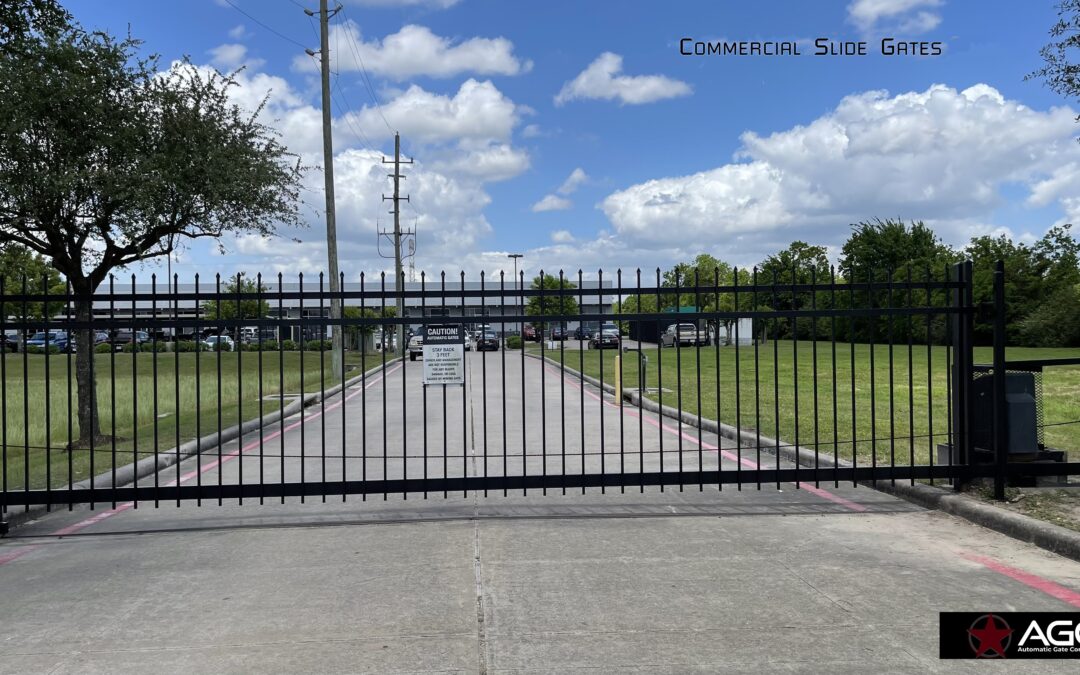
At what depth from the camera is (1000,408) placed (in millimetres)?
7426

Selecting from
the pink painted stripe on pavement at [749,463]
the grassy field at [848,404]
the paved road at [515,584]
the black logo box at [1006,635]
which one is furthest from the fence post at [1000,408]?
the black logo box at [1006,635]

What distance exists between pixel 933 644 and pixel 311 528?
4.99 m

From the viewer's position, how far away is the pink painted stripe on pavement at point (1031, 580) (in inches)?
200

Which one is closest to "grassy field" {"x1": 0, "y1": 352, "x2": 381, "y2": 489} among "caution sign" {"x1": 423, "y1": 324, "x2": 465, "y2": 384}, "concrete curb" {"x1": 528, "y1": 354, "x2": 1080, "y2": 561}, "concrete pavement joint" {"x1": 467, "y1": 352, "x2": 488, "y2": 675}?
"caution sign" {"x1": 423, "y1": 324, "x2": 465, "y2": 384}

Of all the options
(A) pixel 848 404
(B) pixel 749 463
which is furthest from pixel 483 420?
(A) pixel 848 404

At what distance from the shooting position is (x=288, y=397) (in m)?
20.8

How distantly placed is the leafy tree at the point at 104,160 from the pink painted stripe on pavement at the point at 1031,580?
988cm

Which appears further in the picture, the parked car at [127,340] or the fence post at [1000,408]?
the parked car at [127,340]

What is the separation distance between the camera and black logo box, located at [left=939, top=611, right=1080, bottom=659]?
4.34m

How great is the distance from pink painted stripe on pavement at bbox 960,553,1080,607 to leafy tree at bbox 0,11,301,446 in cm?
988

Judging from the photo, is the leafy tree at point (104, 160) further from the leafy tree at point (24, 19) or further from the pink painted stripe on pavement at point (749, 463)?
the pink painted stripe on pavement at point (749, 463)

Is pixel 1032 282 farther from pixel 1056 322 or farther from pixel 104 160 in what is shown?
pixel 104 160

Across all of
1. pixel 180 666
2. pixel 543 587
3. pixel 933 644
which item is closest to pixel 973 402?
pixel 933 644

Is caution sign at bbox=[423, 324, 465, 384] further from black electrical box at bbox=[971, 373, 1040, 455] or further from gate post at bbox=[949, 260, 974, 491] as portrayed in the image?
black electrical box at bbox=[971, 373, 1040, 455]
